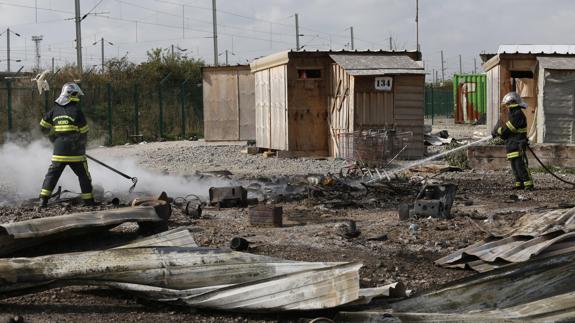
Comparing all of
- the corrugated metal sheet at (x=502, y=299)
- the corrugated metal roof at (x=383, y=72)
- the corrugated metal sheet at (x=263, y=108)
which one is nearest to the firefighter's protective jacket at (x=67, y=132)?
the corrugated metal sheet at (x=502, y=299)

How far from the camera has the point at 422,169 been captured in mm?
18328

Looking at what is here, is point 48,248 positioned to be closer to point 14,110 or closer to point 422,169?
point 422,169

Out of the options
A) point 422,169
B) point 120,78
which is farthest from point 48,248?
point 120,78

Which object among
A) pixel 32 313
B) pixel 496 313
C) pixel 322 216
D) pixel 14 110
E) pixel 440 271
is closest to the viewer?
pixel 496 313

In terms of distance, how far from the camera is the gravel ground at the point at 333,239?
6766mm

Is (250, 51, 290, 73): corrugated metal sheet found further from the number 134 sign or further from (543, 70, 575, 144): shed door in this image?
(543, 70, 575, 144): shed door

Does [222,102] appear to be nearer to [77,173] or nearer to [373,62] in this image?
[373,62]

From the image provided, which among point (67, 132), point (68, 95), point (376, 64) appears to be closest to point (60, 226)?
point (67, 132)

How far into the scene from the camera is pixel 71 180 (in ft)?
54.1

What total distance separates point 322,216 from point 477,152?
7755mm

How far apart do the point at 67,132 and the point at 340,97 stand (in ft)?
31.9

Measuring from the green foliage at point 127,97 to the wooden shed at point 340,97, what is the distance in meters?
9.60

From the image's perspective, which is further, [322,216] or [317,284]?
[322,216]

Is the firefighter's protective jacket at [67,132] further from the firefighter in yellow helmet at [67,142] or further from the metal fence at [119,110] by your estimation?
the metal fence at [119,110]
